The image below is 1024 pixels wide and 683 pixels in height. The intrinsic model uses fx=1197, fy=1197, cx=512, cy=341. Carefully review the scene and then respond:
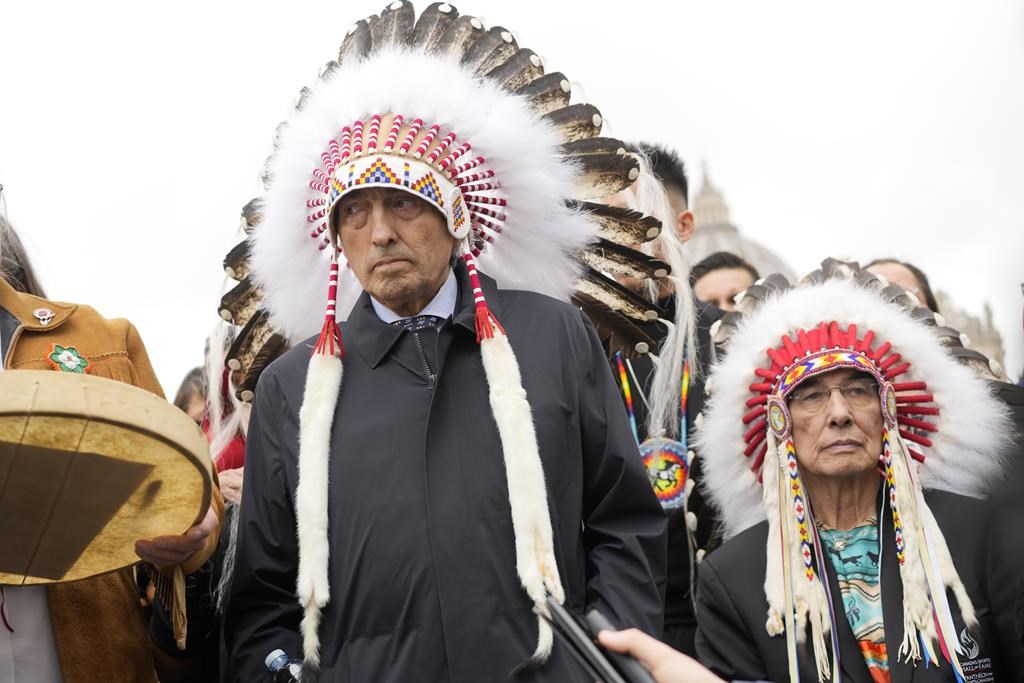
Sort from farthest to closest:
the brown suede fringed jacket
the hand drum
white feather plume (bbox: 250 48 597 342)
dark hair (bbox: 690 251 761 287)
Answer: dark hair (bbox: 690 251 761 287), white feather plume (bbox: 250 48 597 342), the brown suede fringed jacket, the hand drum

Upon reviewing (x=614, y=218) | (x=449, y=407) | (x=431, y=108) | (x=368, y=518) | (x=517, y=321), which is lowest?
(x=368, y=518)

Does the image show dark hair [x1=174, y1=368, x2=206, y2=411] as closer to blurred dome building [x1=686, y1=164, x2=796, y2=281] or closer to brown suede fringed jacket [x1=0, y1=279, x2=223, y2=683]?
brown suede fringed jacket [x1=0, y1=279, x2=223, y2=683]

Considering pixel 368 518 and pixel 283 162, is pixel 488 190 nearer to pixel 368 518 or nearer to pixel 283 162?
pixel 283 162

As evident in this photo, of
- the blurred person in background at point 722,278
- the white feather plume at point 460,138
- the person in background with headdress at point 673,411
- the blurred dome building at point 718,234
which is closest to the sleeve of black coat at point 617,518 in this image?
the white feather plume at point 460,138

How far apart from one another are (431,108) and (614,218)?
2.35ft

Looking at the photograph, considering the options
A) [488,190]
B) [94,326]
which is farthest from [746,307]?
[94,326]

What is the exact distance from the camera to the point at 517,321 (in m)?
2.97

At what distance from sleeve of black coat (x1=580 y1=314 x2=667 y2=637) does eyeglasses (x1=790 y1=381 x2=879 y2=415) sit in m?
1.10

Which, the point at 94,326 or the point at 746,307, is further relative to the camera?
the point at 746,307

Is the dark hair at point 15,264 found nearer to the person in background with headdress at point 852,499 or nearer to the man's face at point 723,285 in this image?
the person in background with headdress at point 852,499

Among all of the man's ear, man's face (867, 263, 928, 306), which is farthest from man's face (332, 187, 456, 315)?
man's face (867, 263, 928, 306)

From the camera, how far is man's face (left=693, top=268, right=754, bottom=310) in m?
5.96

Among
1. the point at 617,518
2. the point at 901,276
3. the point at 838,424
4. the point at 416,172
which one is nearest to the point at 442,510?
the point at 617,518

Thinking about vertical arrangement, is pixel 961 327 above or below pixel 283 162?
below
